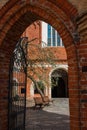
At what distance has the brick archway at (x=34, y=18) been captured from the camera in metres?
5.65

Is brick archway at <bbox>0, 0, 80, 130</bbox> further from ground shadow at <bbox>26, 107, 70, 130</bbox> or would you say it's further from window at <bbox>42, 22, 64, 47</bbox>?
window at <bbox>42, 22, 64, 47</bbox>

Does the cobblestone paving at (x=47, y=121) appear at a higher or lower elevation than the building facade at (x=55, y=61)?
lower

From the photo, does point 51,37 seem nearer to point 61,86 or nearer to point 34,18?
point 61,86

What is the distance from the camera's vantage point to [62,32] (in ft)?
19.4

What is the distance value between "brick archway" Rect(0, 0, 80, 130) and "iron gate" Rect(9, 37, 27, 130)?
1.26 ft

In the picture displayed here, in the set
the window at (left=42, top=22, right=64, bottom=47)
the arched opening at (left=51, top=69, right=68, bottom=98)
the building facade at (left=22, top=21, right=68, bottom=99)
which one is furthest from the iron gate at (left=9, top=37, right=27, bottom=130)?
the window at (left=42, top=22, right=64, bottom=47)

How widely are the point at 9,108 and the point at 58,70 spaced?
28214 mm

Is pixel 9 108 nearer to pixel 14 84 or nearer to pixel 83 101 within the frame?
pixel 14 84

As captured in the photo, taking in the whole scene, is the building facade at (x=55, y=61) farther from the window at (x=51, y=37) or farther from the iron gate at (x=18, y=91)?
the iron gate at (x=18, y=91)

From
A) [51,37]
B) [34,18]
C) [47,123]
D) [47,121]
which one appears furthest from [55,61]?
[34,18]

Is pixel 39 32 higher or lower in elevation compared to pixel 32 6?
higher

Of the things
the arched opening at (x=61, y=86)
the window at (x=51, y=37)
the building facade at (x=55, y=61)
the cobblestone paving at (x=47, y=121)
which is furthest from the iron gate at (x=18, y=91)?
the window at (x=51, y=37)

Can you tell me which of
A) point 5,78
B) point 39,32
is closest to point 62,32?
point 5,78

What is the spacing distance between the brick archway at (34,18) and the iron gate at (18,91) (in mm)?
383
